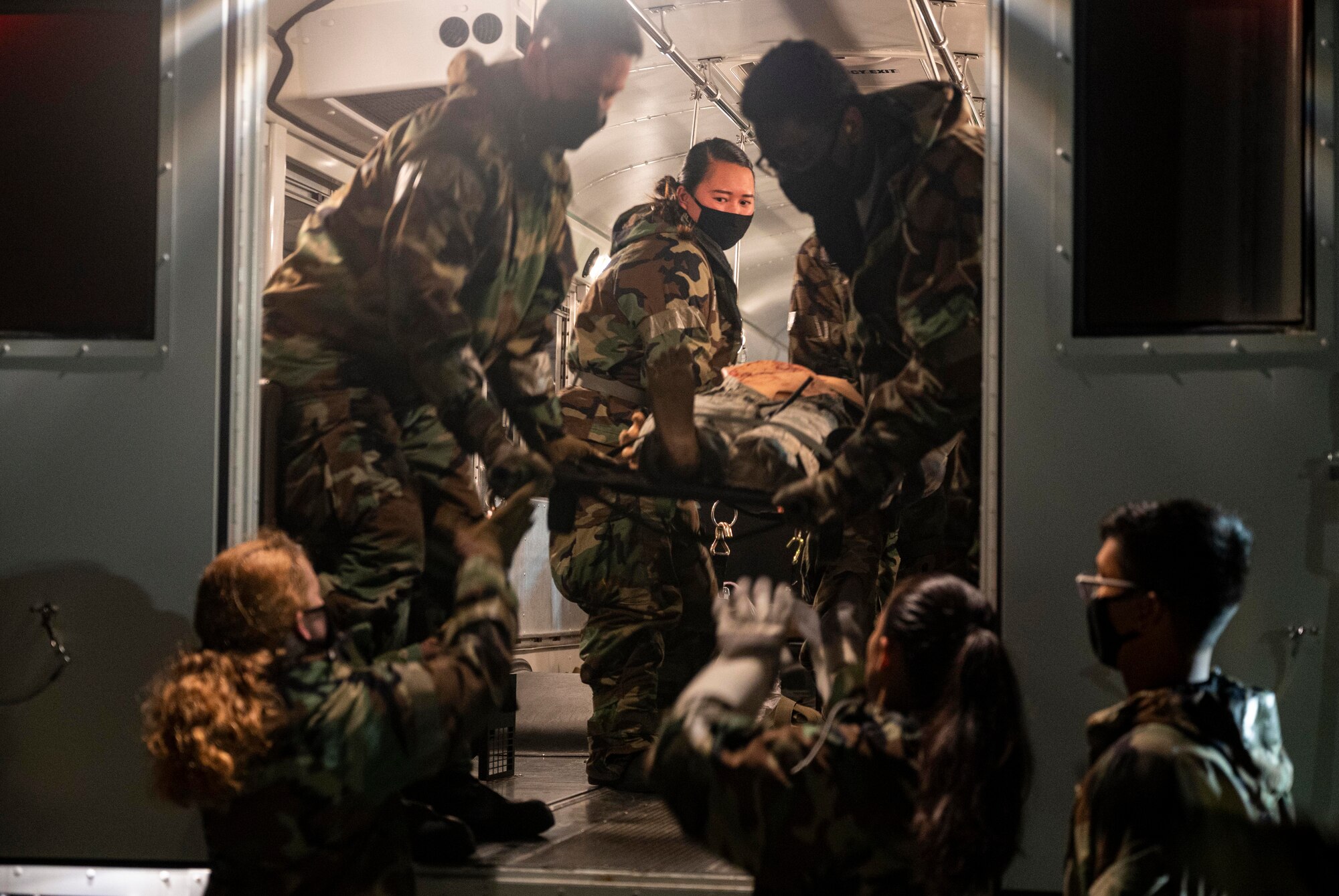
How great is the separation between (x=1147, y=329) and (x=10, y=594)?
254 centimetres

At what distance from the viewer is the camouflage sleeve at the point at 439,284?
10.1ft

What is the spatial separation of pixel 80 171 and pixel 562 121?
1207mm

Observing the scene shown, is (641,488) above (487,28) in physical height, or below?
below

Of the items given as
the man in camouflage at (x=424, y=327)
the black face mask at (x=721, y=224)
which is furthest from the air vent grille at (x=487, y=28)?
the black face mask at (x=721, y=224)

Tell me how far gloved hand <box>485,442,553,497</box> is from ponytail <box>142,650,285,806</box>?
1.05 m

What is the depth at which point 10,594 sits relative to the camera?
2838 mm

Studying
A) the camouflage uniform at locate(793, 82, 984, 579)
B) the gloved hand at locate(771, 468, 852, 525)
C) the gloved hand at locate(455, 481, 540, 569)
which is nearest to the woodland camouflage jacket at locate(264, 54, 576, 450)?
the gloved hand at locate(455, 481, 540, 569)

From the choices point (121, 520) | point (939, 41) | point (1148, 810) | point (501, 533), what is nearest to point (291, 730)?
point (501, 533)

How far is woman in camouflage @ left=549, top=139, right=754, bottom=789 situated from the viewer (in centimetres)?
438

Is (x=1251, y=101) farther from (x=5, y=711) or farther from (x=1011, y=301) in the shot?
(x=5, y=711)

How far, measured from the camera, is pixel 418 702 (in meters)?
2.36

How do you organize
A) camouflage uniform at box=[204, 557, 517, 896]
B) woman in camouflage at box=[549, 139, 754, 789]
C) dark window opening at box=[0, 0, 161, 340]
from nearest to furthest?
camouflage uniform at box=[204, 557, 517, 896] → dark window opening at box=[0, 0, 161, 340] → woman in camouflage at box=[549, 139, 754, 789]

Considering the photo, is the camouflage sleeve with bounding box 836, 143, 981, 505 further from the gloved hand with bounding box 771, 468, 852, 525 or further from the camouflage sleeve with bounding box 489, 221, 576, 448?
the camouflage sleeve with bounding box 489, 221, 576, 448

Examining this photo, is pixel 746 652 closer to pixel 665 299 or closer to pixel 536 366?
pixel 536 366
